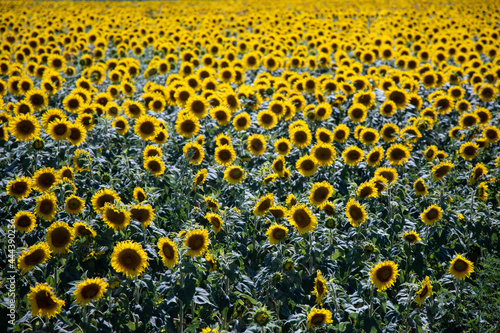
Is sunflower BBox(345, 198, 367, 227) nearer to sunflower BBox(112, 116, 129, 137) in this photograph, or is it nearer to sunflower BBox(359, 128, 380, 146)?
sunflower BBox(359, 128, 380, 146)

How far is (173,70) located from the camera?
31.1ft

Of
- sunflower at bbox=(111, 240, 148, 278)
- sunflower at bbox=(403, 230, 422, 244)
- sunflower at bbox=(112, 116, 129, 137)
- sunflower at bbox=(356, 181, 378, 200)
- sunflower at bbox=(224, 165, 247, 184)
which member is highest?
sunflower at bbox=(111, 240, 148, 278)

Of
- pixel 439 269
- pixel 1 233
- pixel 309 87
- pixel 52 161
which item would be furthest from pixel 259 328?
pixel 309 87

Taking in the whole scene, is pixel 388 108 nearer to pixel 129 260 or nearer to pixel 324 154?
pixel 324 154

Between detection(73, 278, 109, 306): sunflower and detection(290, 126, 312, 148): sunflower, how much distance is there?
3.44m

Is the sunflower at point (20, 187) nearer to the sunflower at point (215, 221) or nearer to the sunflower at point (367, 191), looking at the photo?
the sunflower at point (215, 221)

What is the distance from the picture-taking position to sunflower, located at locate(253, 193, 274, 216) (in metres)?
4.31

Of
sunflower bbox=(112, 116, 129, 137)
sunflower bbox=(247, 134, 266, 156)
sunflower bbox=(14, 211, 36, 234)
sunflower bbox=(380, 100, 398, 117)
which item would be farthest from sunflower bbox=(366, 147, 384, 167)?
sunflower bbox=(14, 211, 36, 234)

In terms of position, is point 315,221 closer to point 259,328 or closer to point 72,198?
point 259,328

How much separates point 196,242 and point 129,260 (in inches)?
22.8

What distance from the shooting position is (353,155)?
550 centimetres

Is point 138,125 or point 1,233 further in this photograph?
point 138,125

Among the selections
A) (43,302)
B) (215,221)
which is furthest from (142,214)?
(43,302)

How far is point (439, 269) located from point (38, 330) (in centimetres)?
379
